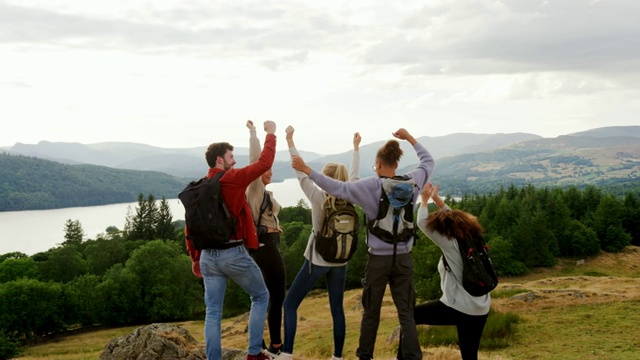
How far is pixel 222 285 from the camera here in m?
6.00

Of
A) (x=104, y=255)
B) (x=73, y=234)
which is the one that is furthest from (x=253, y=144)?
(x=73, y=234)

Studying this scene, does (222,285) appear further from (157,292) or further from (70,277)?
(70,277)

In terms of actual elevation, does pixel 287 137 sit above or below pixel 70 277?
above

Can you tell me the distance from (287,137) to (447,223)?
2.32 metres

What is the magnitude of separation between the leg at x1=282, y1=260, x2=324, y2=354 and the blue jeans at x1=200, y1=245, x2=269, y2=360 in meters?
0.71

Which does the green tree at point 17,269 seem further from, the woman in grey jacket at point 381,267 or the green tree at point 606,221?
the green tree at point 606,221

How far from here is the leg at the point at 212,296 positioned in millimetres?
5895

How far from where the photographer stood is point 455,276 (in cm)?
615

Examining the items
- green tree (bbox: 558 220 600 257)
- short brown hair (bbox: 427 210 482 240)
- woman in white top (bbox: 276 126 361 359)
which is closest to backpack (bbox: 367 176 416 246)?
short brown hair (bbox: 427 210 482 240)

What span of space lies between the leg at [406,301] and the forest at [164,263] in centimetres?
2847

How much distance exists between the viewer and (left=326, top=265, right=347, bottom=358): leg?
682cm

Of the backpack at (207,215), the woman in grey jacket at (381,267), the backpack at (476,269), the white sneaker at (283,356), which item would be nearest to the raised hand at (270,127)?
the woman in grey jacket at (381,267)

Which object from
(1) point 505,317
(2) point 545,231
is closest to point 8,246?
(2) point 545,231

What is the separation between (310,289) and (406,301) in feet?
4.57
